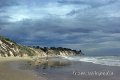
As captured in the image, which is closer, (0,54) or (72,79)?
(72,79)

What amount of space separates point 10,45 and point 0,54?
17453 mm

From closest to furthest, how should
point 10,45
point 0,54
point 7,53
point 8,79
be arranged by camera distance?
1. point 8,79
2. point 0,54
3. point 7,53
4. point 10,45

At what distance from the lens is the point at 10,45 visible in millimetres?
114312

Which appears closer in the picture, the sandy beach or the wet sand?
the sandy beach

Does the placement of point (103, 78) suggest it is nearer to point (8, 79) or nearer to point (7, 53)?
point (8, 79)

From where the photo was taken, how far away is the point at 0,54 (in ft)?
318

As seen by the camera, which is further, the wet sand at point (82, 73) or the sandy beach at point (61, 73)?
the wet sand at point (82, 73)

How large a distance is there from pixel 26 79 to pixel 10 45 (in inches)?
3540

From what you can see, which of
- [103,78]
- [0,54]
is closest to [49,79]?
[103,78]

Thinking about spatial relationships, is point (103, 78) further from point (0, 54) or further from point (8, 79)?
point (0, 54)

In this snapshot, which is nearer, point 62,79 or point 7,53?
point 62,79

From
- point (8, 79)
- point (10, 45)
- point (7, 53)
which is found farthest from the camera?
point (10, 45)

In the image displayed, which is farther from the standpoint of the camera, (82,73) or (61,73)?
(61,73)

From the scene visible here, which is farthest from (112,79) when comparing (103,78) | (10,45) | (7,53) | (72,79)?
(10,45)
